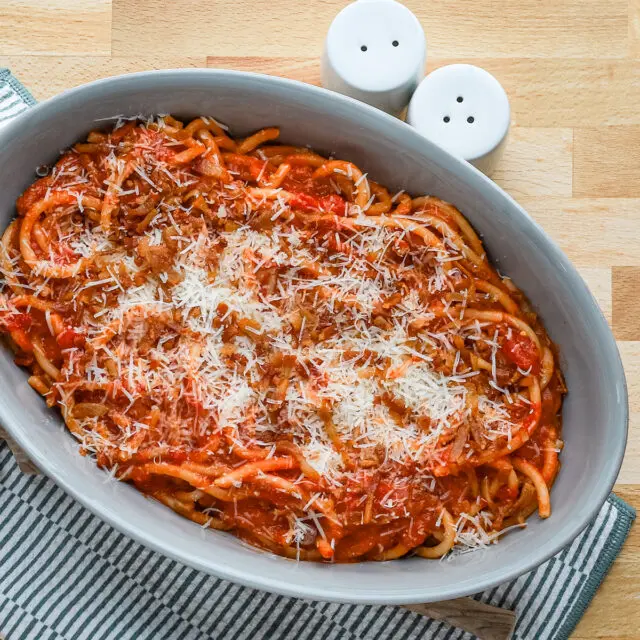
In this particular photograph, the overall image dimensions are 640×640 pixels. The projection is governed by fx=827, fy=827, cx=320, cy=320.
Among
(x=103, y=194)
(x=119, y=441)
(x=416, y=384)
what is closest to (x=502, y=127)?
(x=416, y=384)

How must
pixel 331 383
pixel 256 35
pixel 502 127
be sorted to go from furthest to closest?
pixel 256 35 → pixel 502 127 → pixel 331 383

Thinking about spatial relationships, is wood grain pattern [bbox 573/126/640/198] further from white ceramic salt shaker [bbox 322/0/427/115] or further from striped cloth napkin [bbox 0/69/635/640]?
striped cloth napkin [bbox 0/69/635/640]

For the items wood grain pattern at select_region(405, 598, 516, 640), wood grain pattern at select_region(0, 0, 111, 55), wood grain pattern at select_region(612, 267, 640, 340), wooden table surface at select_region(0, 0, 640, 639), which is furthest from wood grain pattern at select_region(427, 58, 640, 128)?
wood grain pattern at select_region(405, 598, 516, 640)

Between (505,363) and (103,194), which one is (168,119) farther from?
(505,363)

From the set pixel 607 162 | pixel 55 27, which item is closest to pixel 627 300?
pixel 607 162

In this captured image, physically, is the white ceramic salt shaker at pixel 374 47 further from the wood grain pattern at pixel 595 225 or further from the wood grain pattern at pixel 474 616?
the wood grain pattern at pixel 474 616

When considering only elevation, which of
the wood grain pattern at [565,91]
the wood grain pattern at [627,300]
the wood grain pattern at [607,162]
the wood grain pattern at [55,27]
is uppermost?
the wood grain pattern at [55,27]

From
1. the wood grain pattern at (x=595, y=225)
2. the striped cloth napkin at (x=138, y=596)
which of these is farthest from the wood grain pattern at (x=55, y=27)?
the wood grain pattern at (x=595, y=225)
